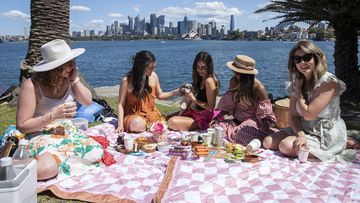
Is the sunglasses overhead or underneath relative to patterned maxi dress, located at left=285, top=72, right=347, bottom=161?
overhead

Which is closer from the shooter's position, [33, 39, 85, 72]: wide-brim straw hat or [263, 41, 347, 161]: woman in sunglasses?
[33, 39, 85, 72]: wide-brim straw hat

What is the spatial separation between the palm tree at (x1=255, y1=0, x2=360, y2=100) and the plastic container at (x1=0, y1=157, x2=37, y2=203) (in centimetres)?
919

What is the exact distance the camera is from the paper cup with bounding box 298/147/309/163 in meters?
4.57

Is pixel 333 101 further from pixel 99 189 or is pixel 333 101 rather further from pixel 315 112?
pixel 99 189

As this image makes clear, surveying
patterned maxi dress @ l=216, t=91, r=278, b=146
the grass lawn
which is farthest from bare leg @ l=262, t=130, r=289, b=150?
the grass lawn

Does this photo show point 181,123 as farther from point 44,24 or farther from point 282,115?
point 44,24

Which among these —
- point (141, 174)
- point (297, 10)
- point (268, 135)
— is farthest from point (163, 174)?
point (297, 10)

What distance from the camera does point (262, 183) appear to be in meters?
3.99

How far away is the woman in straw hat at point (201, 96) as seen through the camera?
5.96m

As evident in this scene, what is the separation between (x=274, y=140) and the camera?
5.14 meters

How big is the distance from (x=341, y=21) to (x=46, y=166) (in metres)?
9.14

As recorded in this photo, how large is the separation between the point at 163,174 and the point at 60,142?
46.8 inches

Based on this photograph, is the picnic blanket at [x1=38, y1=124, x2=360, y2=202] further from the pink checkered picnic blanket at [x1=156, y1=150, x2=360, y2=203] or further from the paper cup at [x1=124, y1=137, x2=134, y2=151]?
the paper cup at [x1=124, y1=137, x2=134, y2=151]

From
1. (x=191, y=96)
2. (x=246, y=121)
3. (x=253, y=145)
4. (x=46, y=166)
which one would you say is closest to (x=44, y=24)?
(x=191, y=96)
